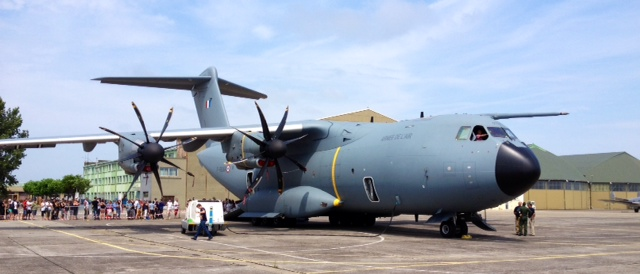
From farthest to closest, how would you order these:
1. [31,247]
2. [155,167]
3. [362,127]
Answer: [362,127] → [155,167] → [31,247]

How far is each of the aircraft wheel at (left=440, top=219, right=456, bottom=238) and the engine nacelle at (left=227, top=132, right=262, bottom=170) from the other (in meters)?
7.10

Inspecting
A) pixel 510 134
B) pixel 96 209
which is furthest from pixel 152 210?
pixel 510 134

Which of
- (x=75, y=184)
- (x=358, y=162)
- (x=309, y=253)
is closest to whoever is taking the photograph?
(x=309, y=253)

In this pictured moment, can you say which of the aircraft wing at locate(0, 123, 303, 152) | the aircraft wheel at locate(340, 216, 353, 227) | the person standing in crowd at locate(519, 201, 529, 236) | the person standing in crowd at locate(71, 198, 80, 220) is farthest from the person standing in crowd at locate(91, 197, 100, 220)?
the person standing in crowd at locate(519, 201, 529, 236)

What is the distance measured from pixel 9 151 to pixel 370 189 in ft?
154

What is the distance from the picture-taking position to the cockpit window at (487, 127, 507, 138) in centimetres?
1799

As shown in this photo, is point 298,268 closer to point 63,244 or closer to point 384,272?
point 384,272

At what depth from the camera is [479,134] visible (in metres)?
18.2

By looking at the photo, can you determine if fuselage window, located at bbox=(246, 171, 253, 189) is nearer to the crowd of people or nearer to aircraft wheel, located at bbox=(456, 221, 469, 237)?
the crowd of people

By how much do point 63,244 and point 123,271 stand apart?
6.78 meters

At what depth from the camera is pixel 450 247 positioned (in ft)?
→ 53.5

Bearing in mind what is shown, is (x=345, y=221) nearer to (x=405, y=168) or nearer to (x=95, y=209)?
(x=405, y=168)

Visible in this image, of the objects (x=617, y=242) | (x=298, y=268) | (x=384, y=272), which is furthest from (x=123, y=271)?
(x=617, y=242)

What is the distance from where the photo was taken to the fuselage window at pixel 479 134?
18.1 m
